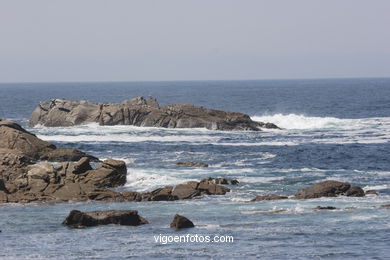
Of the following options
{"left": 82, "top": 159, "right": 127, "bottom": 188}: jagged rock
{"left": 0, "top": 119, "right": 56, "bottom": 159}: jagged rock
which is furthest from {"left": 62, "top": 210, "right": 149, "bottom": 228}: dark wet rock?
{"left": 0, "top": 119, "right": 56, "bottom": 159}: jagged rock

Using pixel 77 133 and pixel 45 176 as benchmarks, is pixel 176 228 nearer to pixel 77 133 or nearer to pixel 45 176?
pixel 45 176

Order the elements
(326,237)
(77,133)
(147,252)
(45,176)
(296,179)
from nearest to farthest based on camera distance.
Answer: (147,252)
(326,237)
(45,176)
(296,179)
(77,133)

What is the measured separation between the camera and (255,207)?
4519 centimetres

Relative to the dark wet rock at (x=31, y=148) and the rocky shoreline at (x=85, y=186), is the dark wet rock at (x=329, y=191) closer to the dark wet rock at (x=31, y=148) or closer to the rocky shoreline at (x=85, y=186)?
the rocky shoreline at (x=85, y=186)

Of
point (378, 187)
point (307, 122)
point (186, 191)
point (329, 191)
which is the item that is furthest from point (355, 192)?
point (307, 122)

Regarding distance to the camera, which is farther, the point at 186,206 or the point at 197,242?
the point at 186,206

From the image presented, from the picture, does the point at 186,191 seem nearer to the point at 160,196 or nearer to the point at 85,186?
the point at 160,196

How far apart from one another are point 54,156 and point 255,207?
25.4 metres

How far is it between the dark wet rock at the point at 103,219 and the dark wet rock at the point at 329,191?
12.2m

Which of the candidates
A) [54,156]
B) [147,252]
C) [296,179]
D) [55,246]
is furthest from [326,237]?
[54,156]

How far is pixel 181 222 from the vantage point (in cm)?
3894

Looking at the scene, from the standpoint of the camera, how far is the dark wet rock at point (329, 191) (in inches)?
1896

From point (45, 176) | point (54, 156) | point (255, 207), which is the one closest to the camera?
point (255, 207)

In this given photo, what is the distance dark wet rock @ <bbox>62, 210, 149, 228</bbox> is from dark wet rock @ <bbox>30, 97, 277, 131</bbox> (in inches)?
2291
